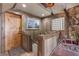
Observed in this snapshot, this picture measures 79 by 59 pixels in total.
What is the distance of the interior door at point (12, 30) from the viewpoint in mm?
1798

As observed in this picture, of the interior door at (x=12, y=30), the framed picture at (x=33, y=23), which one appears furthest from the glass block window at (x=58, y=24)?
the interior door at (x=12, y=30)

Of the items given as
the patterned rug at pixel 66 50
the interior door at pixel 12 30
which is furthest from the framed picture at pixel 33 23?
the patterned rug at pixel 66 50

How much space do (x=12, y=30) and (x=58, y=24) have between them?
0.70 meters

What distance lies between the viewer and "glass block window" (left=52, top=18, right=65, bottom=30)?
5.96 feet

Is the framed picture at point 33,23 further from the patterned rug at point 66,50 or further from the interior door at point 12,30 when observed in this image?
the patterned rug at point 66,50

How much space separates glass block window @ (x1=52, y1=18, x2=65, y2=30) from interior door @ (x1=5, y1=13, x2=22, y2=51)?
20.3 inches

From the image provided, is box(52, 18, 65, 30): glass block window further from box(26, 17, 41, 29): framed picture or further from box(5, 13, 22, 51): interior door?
box(5, 13, 22, 51): interior door

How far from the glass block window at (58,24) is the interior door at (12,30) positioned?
52cm

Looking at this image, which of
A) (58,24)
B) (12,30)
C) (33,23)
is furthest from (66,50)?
(12,30)

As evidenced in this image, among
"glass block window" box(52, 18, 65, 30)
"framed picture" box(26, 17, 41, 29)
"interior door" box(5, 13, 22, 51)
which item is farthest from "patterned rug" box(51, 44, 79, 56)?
"interior door" box(5, 13, 22, 51)

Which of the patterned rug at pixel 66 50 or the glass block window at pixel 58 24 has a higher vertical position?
the glass block window at pixel 58 24

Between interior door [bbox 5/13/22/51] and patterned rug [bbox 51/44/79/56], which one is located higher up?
interior door [bbox 5/13/22/51]

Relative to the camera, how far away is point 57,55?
188 centimetres

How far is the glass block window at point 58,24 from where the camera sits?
5.96 ft
